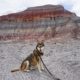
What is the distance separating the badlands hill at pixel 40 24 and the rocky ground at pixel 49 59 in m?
0.10

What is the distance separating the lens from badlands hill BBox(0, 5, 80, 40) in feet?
14.3

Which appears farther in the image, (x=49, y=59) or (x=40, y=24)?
(x=40, y=24)

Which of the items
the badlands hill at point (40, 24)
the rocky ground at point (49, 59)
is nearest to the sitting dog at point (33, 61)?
the rocky ground at point (49, 59)

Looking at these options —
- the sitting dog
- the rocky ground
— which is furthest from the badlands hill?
the sitting dog

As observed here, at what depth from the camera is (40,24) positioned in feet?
14.6

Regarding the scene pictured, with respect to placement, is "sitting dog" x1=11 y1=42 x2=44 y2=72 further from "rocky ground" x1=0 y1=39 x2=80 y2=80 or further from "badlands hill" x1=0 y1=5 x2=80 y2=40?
"badlands hill" x1=0 y1=5 x2=80 y2=40

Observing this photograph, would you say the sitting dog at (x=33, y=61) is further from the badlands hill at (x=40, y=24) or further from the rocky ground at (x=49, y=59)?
the badlands hill at (x=40, y=24)

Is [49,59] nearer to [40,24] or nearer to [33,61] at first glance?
[33,61]

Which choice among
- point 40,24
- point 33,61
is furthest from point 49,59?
point 40,24

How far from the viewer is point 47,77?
4012 millimetres

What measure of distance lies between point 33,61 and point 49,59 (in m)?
0.16

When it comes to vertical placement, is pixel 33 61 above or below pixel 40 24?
below

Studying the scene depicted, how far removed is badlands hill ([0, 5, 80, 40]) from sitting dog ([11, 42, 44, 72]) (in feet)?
0.73

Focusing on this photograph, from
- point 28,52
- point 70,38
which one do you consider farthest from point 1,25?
point 70,38
